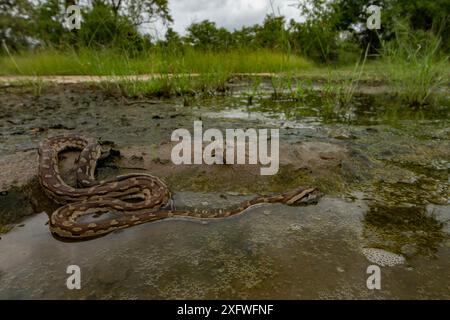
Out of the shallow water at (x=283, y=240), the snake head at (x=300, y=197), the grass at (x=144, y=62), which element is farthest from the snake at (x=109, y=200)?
the grass at (x=144, y=62)

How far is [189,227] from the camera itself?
3.65 meters

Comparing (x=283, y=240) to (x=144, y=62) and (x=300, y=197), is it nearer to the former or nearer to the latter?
(x=300, y=197)

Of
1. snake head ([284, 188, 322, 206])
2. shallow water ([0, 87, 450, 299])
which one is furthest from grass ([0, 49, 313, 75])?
snake head ([284, 188, 322, 206])

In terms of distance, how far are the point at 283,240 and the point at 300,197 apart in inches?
35.4

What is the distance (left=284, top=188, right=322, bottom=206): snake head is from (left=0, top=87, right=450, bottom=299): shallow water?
0.11m

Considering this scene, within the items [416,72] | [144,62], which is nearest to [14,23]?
[144,62]

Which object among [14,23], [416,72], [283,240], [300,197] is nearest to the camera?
[283,240]

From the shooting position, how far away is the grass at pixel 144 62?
10414mm

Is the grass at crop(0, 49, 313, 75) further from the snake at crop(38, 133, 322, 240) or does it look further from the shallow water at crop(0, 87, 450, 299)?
the snake at crop(38, 133, 322, 240)

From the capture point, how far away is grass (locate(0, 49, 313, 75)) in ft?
34.2

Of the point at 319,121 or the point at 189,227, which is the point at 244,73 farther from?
the point at 189,227

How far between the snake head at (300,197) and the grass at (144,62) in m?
5.90

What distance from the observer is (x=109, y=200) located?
13.8ft

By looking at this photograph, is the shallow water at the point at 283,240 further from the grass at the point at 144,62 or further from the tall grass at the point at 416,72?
the grass at the point at 144,62
